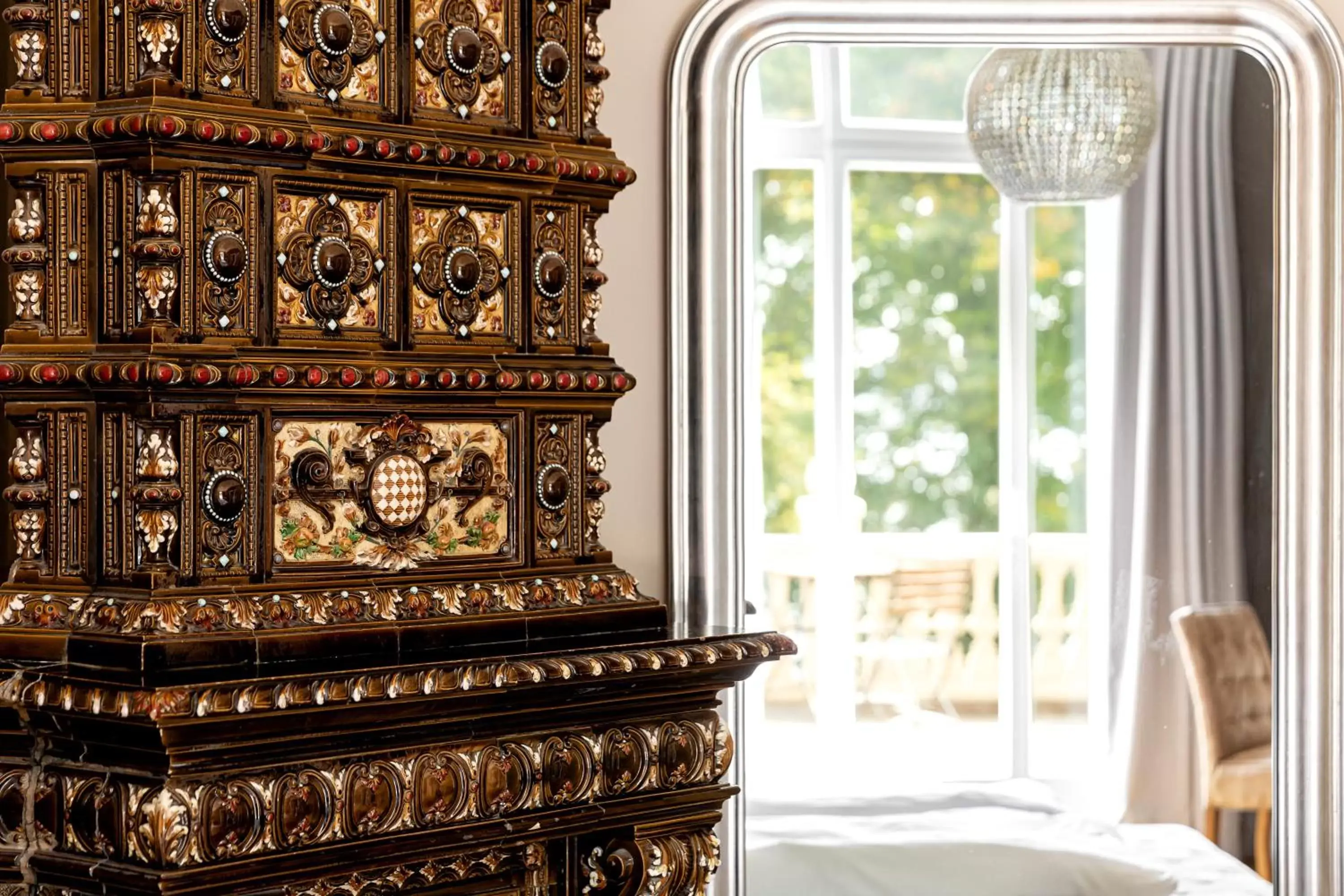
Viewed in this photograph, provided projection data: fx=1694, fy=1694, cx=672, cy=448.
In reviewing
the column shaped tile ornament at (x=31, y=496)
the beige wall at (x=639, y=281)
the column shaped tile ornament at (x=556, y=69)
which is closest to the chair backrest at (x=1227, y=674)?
the beige wall at (x=639, y=281)

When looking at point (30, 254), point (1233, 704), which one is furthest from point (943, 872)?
point (30, 254)

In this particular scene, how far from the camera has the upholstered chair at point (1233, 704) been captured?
3455mm

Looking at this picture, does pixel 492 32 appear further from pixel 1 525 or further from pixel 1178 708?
pixel 1178 708

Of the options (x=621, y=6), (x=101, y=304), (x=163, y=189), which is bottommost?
(x=101, y=304)

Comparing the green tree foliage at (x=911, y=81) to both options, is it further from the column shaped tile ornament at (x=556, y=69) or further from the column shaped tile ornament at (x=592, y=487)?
the column shaped tile ornament at (x=592, y=487)

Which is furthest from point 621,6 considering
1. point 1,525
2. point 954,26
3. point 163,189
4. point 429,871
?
point 429,871

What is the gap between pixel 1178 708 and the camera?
3.49 meters

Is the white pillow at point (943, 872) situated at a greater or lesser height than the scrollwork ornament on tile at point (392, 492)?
lesser

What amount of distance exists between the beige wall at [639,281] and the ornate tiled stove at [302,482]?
59 cm

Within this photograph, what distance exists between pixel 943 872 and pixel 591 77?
1.74 m

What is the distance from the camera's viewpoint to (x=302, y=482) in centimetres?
238

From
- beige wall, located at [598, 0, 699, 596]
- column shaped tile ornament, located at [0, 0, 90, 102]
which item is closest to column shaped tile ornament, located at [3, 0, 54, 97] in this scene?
column shaped tile ornament, located at [0, 0, 90, 102]

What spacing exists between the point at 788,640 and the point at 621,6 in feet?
4.20

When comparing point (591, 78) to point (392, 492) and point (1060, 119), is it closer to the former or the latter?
point (392, 492)
